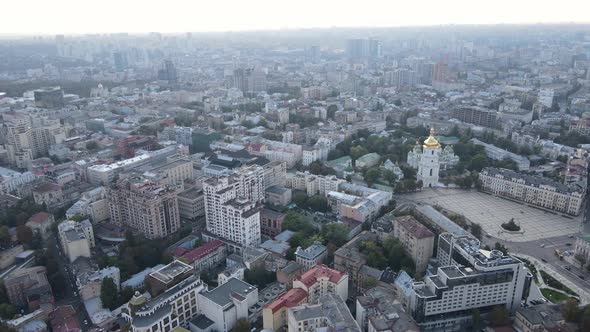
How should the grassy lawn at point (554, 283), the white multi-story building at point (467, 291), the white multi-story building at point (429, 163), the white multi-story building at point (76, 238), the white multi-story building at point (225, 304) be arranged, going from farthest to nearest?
the white multi-story building at point (429, 163) < the white multi-story building at point (76, 238) < the grassy lawn at point (554, 283) < the white multi-story building at point (467, 291) < the white multi-story building at point (225, 304)

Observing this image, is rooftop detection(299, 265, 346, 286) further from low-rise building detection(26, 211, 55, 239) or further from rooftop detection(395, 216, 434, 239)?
low-rise building detection(26, 211, 55, 239)

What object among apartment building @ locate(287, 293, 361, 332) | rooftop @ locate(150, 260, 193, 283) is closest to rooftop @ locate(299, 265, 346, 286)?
apartment building @ locate(287, 293, 361, 332)

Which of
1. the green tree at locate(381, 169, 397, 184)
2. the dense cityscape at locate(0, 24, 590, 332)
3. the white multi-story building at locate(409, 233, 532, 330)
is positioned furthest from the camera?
the green tree at locate(381, 169, 397, 184)

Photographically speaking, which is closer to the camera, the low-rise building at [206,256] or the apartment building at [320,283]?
the apartment building at [320,283]

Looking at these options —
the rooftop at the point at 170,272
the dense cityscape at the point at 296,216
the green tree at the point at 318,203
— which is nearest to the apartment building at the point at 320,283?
the dense cityscape at the point at 296,216

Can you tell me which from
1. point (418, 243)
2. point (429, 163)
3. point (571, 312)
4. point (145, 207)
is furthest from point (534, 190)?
point (145, 207)

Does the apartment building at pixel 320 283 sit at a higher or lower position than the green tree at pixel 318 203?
higher

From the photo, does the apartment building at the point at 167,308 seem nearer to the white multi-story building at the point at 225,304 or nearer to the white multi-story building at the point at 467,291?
the white multi-story building at the point at 225,304
